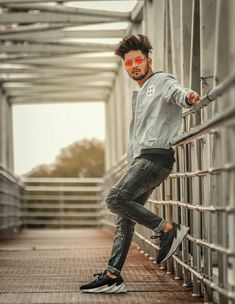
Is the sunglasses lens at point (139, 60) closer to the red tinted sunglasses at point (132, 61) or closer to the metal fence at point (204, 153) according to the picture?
the red tinted sunglasses at point (132, 61)

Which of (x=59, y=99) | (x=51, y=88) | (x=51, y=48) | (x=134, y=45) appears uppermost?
(x=51, y=48)

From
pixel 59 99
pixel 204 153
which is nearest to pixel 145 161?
pixel 204 153

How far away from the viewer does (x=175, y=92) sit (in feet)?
16.9

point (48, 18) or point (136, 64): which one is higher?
point (48, 18)

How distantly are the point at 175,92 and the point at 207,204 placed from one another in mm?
689

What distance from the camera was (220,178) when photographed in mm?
4176

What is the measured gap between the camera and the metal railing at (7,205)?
45.6ft

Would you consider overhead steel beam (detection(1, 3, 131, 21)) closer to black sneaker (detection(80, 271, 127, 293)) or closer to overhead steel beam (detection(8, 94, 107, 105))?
black sneaker (detection(80, 271, 127, 293))

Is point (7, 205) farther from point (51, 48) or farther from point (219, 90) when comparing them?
point (219, 90)

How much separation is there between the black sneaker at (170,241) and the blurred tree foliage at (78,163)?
44049 millimetres

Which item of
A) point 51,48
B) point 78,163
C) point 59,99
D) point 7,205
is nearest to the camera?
point 7,205

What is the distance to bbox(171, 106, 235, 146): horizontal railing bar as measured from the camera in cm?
349

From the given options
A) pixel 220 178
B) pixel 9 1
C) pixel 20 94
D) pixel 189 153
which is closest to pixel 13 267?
pixel 189 153

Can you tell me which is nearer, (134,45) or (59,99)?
(134,45)
